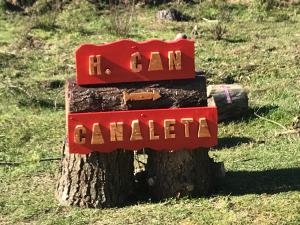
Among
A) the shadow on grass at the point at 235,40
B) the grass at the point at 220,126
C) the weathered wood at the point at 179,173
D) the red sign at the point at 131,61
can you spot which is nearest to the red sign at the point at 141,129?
the weathered wood at the point at 179,173

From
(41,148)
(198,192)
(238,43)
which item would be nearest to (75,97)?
(198,192)

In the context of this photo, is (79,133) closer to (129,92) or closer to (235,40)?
(129,92)

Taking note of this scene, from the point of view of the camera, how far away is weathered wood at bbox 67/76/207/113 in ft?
18.5

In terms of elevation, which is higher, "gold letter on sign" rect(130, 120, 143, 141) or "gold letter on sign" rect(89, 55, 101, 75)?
"gold letter on sign" rect(89, 55, 101, 75)

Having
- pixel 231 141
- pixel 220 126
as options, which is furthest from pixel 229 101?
pixel 231 141

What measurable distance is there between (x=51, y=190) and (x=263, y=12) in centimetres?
825

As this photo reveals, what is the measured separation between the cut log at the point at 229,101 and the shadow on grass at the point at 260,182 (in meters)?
2.06

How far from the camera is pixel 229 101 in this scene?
857 cm

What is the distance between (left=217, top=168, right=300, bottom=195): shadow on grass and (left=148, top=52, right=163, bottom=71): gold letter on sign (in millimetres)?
1200

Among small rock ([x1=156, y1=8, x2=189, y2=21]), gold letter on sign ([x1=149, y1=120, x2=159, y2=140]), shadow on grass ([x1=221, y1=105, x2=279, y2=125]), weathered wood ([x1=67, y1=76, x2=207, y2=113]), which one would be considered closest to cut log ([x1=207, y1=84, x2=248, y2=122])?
shadow on grass ([x1=221, y1=105, x2=279, y2=125])

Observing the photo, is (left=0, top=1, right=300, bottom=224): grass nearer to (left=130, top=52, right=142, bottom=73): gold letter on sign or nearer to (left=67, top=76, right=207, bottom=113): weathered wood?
(left=67, top=76, right=207, bottom=113): weathered wood

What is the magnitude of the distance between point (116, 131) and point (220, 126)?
310cm

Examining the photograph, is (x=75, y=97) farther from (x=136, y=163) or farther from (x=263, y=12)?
(x=263, y=12)

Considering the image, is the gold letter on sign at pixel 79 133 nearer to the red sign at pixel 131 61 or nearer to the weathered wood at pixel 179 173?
the red sign at pixel 131 61
